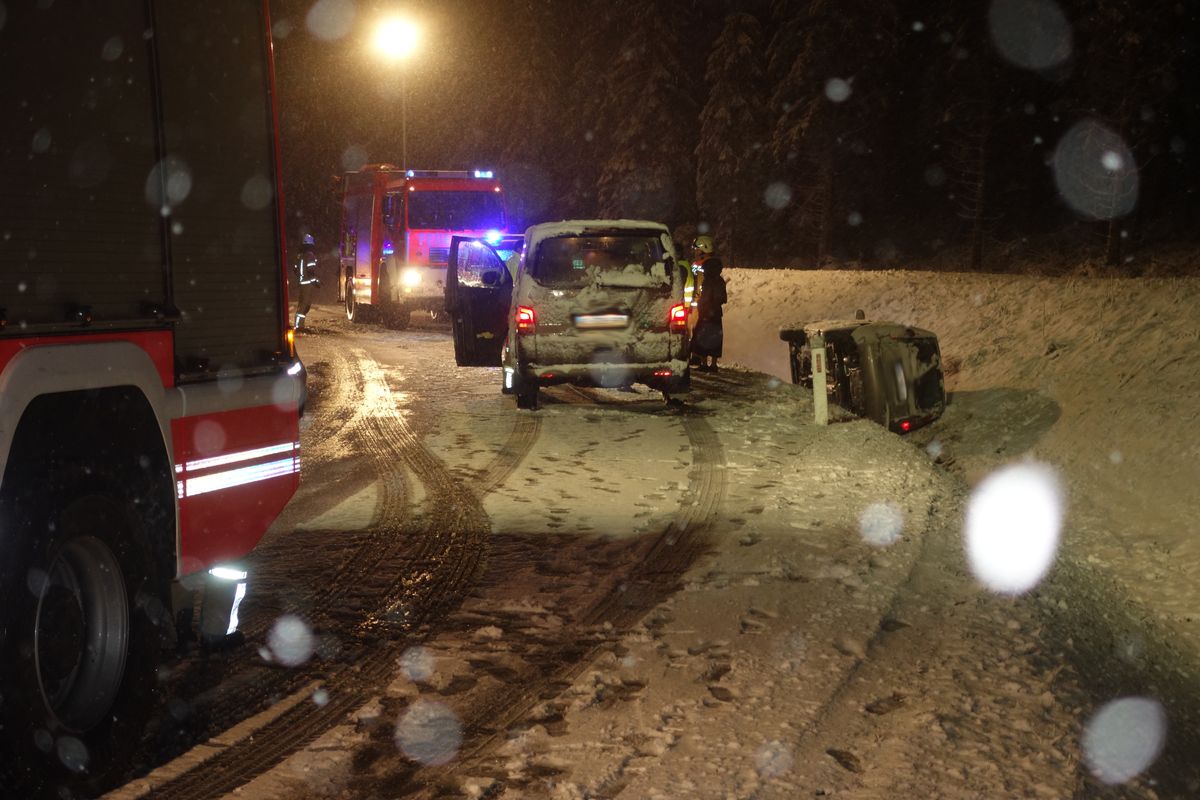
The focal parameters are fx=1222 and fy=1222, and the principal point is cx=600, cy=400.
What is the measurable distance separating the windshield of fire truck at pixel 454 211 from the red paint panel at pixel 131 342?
74.6 ft

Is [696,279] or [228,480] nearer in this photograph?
[228,480]

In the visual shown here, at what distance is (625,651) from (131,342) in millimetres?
2649

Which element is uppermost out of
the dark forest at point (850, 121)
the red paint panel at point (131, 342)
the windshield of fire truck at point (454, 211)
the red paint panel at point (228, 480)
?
the dark forest at point (850, 121)

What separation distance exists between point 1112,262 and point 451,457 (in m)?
27.6

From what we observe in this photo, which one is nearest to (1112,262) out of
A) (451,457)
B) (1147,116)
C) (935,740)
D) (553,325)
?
(1147,116)

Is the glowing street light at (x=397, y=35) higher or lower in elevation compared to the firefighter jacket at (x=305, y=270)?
higher

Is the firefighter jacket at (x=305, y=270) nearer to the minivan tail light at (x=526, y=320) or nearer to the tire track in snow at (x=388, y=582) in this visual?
the tire track in snow at (x=388, y=582)

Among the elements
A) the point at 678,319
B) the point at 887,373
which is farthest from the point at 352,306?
the point at 887,373

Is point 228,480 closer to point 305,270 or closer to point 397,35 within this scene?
point 305,270

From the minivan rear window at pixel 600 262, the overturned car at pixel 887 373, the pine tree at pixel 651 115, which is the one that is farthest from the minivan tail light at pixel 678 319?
the pine tree at pixel 651 115

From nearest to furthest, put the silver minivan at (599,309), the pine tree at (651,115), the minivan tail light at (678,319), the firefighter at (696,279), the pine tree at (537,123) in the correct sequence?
1. the silver minivan at (599,309)
2. the minivan tail light at (678,319)
3. the firefighter at (696,279)
4. the pine tree at (651,115)
5. the pine tree at (537,123)

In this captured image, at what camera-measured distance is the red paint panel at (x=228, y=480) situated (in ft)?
16.0

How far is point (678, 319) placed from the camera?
14.0 m

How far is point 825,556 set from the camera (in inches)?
301
